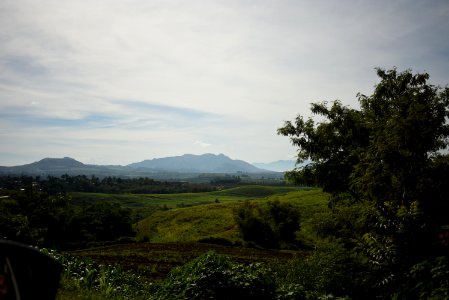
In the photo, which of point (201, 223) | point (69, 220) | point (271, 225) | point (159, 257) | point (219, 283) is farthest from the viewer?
point (201, 223)

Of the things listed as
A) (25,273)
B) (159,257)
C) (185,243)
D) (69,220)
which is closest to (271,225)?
(185,243)

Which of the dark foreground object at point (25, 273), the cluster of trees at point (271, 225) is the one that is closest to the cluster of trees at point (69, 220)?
the cluster of trees at point (271, 225)

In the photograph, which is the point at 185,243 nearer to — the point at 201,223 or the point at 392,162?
the point at 201,223

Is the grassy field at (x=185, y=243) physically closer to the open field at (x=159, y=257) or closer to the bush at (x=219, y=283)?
the open field at (x=159, y=257)

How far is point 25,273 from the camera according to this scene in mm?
3760

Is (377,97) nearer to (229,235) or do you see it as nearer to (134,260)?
(134,260)

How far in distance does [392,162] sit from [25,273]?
15499mm

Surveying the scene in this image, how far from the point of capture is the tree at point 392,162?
12.0 m

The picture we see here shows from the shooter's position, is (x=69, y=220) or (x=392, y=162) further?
(x=69, y=220)

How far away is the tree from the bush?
159 inches

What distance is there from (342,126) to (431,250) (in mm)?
11052

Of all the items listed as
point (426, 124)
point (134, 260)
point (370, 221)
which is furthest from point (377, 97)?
point (134, 260)

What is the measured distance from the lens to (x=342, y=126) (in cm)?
2141

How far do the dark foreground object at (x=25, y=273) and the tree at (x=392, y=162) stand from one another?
10471mm
